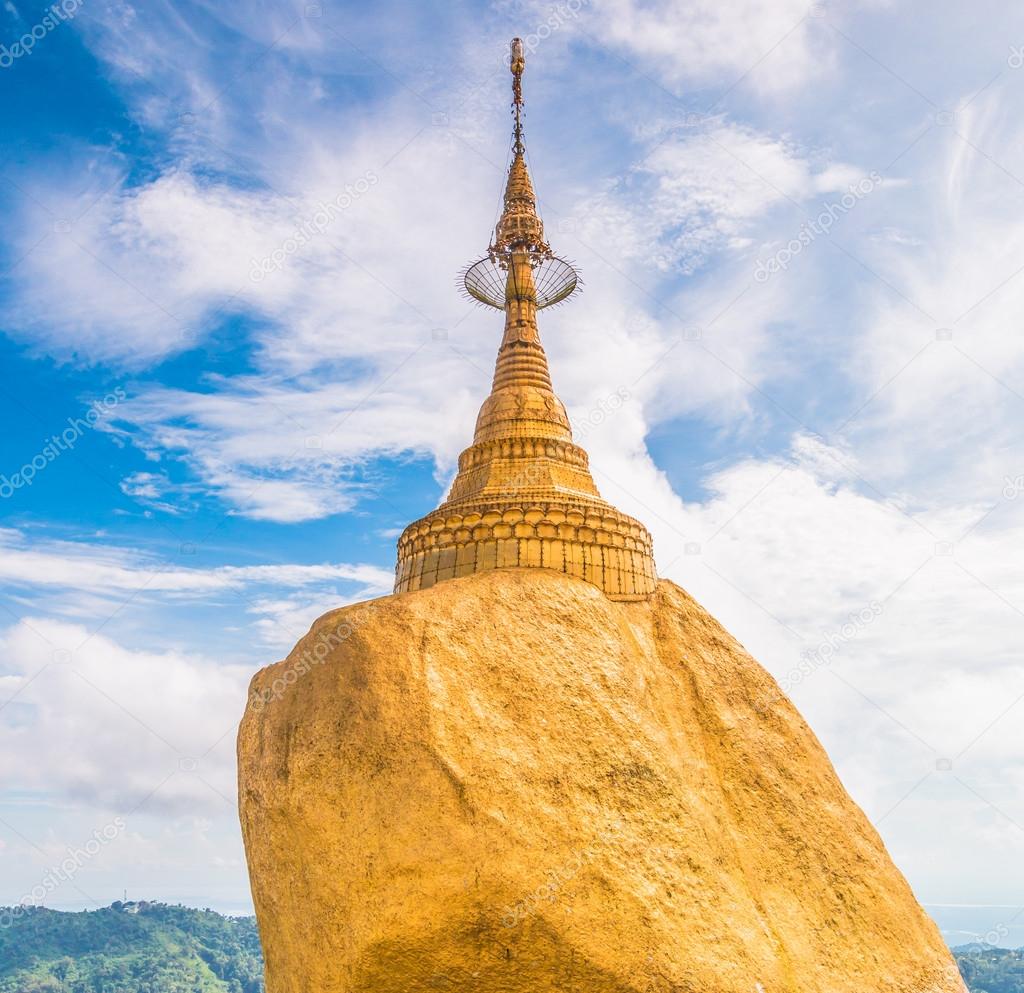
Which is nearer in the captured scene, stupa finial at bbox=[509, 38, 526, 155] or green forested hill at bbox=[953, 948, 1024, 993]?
stupa finial at bbox=[509, 38, 526, 155]

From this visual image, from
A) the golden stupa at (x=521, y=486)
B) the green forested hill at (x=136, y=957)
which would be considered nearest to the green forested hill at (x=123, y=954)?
the green forested hill at (x=136, y=957)

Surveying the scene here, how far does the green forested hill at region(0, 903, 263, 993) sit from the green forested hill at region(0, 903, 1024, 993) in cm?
9

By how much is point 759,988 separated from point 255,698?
8.83 meters

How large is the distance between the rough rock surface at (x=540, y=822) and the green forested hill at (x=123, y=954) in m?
77.0

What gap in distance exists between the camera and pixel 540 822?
11234 mm

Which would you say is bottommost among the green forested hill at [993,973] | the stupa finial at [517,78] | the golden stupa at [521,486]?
the green forested hill at [993,973]

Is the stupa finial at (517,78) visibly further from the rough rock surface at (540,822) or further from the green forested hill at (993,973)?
the green forested hill at (993,973)

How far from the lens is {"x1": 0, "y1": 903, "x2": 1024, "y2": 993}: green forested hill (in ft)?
239

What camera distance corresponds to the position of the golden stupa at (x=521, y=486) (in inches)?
669

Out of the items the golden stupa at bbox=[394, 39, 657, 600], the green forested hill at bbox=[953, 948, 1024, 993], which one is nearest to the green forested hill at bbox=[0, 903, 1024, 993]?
the green forested hill at bbox=[953, 948, 1024, 993]

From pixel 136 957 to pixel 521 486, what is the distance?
275 ft

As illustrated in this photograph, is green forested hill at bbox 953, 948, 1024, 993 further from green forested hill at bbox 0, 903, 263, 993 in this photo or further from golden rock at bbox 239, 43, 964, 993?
golden rock at bbox 239, 43, 964, 993

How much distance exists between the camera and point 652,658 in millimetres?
14953

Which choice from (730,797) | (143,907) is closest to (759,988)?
(730,797)
